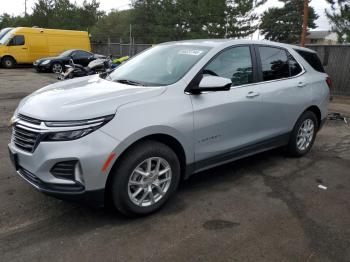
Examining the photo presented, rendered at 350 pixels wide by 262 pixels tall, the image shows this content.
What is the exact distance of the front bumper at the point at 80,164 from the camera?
320 centimetres

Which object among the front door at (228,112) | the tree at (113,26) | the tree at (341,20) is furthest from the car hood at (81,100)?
the tree at (113,26)

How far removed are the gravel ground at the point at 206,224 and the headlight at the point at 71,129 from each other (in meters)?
0.88

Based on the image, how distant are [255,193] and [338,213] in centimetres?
90

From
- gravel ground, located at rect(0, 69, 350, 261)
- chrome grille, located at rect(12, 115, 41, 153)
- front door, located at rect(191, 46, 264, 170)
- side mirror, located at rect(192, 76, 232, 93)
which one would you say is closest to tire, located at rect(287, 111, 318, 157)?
gravel ground, located at rect(0, 69, 350, 261)

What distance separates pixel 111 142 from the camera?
130 inches

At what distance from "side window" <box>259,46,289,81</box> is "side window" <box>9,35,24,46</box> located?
19.9 metres

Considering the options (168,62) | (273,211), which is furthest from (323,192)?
(168,62)

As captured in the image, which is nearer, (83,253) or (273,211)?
(83,253)

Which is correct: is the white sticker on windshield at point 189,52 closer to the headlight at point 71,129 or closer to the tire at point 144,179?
the tire at point 144,179

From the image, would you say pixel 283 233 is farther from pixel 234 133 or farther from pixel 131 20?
pixel 131 20

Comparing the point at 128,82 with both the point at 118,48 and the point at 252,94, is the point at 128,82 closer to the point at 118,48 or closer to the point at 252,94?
the point at 252,94

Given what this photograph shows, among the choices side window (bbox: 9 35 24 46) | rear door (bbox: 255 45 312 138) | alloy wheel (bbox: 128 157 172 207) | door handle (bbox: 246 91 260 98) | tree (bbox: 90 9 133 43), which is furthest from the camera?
tree (bbox: 90 9 133 43)

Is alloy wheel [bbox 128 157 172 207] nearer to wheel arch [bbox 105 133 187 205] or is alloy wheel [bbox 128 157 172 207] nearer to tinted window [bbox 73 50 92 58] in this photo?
wheel arch [bbox 105 133 187 205]

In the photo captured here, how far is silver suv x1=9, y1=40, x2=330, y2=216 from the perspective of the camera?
10.7 ft
